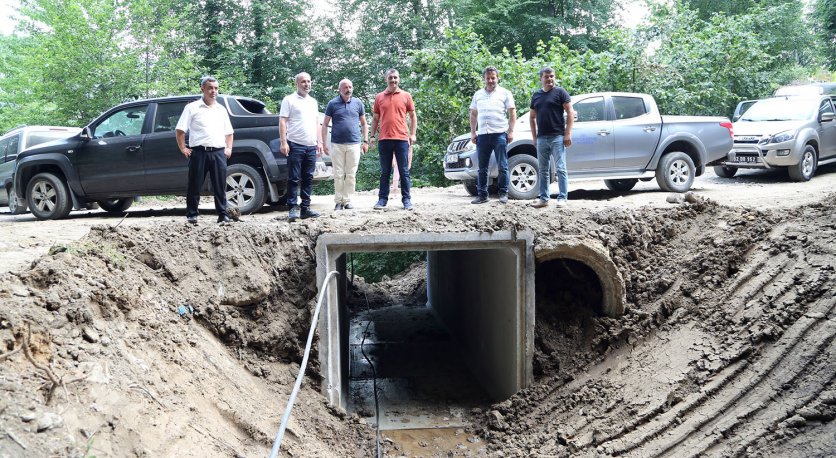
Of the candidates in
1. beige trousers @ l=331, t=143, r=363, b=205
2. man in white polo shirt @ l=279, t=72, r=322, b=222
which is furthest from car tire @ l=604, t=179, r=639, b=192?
man in white polo shirt @ l=279, t=72, r=322, b=222

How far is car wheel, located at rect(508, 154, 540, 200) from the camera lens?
36.3ft

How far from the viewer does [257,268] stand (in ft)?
26.0

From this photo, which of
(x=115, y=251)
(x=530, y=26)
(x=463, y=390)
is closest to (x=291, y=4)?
(x=530, y=26)

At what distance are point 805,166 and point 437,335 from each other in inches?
314

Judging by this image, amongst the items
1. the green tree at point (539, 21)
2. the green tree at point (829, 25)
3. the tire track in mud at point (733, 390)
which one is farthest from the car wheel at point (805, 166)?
the green tree at point (539, 21)

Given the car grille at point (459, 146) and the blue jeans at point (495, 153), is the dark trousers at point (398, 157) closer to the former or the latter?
the blue jeans at point (495, 153)

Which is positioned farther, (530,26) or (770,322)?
(530,26)

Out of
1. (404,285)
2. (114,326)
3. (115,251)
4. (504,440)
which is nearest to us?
(114,326)

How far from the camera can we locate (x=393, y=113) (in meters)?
9.13

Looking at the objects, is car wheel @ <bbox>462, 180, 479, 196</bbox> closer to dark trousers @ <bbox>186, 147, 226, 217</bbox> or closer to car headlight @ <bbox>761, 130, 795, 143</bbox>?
dark trousers @ <bbox>186, 147, 226, 217</bbox>

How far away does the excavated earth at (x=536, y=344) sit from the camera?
4.98 metres

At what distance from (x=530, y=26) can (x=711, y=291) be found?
16640mm

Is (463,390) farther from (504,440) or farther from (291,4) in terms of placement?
(291,4)

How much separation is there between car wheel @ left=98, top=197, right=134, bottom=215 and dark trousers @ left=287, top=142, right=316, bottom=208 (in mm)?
4656
